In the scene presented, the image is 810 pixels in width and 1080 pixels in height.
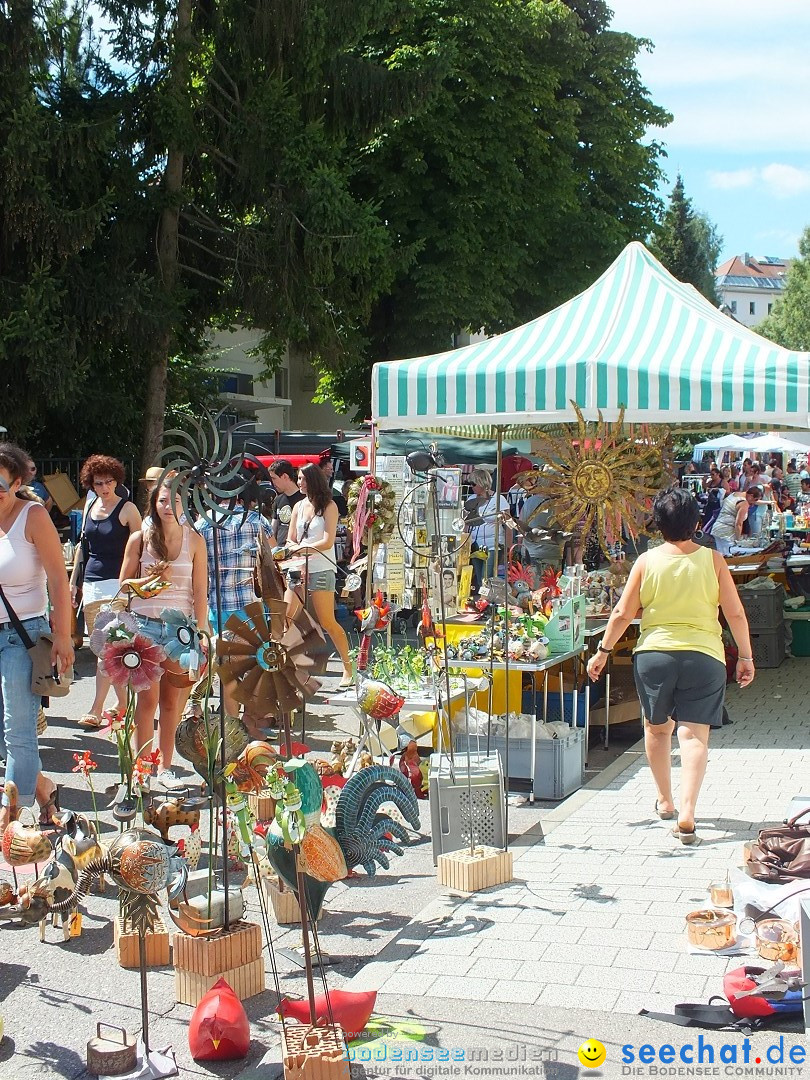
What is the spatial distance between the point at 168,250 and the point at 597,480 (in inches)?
355

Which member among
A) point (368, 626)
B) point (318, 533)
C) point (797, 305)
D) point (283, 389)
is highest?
point (797, 305)

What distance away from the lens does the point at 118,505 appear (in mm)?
7641

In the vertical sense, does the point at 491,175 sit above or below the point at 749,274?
below

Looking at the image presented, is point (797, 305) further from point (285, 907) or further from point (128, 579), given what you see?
point (285, 907)

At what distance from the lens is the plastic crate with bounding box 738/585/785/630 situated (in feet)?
34.7

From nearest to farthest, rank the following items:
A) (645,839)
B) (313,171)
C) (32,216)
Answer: (645,839), (32,216), (313,171)

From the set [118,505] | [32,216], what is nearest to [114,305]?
[32,216]

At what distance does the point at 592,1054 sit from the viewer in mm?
3252

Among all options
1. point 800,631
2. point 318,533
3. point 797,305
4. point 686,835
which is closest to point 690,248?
point 797,305

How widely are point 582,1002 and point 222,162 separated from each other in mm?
13844

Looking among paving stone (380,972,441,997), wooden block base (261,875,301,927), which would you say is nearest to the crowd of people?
wooden block base (261,875,301,927)

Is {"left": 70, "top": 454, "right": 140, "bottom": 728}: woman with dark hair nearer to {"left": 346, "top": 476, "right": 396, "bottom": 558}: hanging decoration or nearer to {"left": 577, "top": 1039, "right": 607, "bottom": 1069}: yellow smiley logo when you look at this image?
{"left": 346, "top": 476, "right": 396, "bottom": 558}: hanging decoration

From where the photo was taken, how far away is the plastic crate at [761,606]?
10.6m

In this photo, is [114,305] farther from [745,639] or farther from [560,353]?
[745,639]
